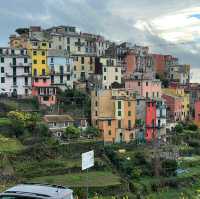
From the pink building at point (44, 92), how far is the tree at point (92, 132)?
610 cm

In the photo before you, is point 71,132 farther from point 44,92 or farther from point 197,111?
point 197,111

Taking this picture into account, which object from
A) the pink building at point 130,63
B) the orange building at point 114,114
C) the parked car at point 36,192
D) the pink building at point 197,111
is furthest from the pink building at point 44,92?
the parked car at point 36,192

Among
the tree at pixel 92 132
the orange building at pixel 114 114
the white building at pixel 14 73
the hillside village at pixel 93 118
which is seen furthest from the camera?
the white building at pixel 14 73

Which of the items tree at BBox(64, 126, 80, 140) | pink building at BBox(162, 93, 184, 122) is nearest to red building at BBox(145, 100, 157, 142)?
pink building at BBox(162, 93, 184, 122)

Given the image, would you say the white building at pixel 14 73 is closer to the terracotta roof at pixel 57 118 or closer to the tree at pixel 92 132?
the terracotta roof at pixel 57 118

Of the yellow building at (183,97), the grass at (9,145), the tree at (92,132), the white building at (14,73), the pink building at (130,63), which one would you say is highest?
the pink building at (130,63)

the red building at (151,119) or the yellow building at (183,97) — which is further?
the yellow building at (183,97)

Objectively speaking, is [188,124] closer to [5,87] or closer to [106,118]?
[106,118]

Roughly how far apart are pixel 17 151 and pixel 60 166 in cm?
360

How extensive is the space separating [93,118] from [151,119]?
7193 mm

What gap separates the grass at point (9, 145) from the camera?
39803mm

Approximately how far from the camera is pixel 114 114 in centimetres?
5216

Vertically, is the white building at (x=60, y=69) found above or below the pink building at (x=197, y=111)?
above

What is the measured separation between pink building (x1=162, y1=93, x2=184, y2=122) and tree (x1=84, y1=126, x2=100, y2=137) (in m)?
14.8
